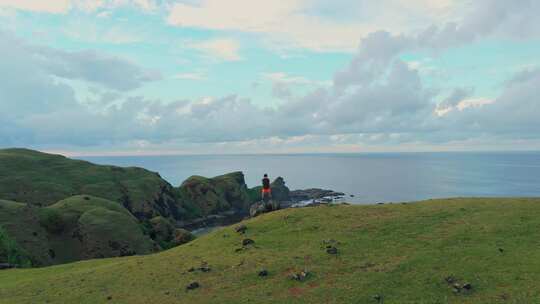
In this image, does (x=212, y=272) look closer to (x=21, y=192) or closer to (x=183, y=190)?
(x=21, y=192)

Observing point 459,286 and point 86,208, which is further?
point 86,208

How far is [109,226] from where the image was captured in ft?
288

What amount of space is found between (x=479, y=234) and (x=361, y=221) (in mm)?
10460

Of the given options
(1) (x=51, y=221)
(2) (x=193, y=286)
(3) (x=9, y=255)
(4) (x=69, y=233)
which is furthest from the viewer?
(1) (x=51, y=221)

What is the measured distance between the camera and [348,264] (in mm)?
28516

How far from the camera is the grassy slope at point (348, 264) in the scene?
24.6 metres

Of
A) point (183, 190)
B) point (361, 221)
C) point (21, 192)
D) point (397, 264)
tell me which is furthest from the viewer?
point (183, 190)

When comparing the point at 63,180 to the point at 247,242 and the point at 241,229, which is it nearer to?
the point at 241,229

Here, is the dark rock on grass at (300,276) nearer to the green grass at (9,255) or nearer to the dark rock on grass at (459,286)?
the dark rock on grass at (459,286)

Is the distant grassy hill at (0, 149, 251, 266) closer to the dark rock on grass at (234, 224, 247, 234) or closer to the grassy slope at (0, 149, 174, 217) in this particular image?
the grassy slope at (0, 149, 174, 217)

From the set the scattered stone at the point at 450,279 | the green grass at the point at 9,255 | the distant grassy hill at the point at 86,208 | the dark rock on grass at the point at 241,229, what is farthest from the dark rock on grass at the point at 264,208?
the distant grassy hill at the point at 86,208

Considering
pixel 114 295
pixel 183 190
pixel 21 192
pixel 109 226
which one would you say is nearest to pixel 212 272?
pixel 114 295

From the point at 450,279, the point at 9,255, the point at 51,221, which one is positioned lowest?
the point at 51,221

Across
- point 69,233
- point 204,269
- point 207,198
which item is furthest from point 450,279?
point 207,198
